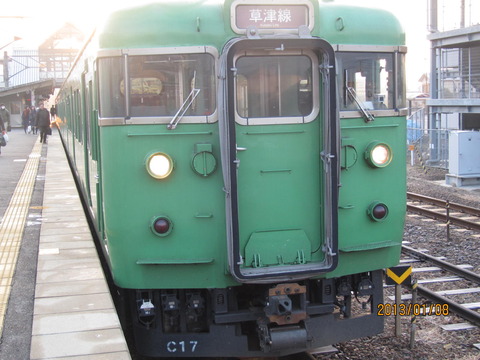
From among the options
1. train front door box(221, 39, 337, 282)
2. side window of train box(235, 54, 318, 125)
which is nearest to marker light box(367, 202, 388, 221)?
train front door box(221, 39, 337, 282)

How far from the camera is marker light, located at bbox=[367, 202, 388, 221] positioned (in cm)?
538

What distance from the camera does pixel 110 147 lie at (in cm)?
507

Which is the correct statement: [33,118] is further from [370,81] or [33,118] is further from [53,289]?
[370,81]

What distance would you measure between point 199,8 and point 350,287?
8.74 feet

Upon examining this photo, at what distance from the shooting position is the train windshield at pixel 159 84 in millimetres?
5000

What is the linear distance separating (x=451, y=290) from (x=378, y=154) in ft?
10.9

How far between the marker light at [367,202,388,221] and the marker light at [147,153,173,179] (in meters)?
1.69

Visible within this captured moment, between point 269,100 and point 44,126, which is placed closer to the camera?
point 269,100

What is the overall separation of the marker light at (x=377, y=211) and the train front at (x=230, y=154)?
0.19 meters

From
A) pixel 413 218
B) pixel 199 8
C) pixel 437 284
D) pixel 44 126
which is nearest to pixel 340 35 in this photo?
pixel 199 8

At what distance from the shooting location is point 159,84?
5.03 m

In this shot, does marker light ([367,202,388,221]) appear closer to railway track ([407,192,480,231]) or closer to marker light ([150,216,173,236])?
marker light ([150,216,173,236])

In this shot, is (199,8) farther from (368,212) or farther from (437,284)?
(437,284)
